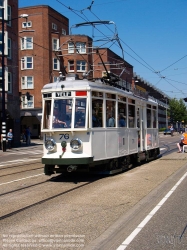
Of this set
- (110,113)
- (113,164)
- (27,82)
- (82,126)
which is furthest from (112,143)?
(27,82)

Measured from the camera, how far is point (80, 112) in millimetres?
11656

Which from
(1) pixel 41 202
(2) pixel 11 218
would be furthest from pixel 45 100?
(2) pixel 11 218

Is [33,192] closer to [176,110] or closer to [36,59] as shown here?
[36,59]

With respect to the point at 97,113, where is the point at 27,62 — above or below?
above

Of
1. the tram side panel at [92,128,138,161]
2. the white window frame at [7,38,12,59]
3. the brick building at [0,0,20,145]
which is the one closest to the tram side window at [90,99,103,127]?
the tram side panel at [92,128,138,161]

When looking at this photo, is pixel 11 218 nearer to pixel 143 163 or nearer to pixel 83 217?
pixel 83 217

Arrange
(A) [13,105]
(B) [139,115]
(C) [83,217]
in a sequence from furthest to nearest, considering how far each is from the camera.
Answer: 1. (A) [13,105]
2. (B) [139,115]
3. (C) [83,217]

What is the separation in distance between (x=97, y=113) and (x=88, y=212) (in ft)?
16.3

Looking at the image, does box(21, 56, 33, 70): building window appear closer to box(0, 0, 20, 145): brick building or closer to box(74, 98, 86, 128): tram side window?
box(0, 0, 20, 145): brick building

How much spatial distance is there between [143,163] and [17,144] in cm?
2157

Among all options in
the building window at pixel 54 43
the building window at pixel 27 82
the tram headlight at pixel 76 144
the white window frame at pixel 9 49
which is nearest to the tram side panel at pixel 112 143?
the tram headlight at pixel 76 144

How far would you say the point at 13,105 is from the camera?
119ft

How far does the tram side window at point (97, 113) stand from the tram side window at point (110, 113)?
1.26 ft

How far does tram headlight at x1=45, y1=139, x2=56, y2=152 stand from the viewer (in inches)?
461
